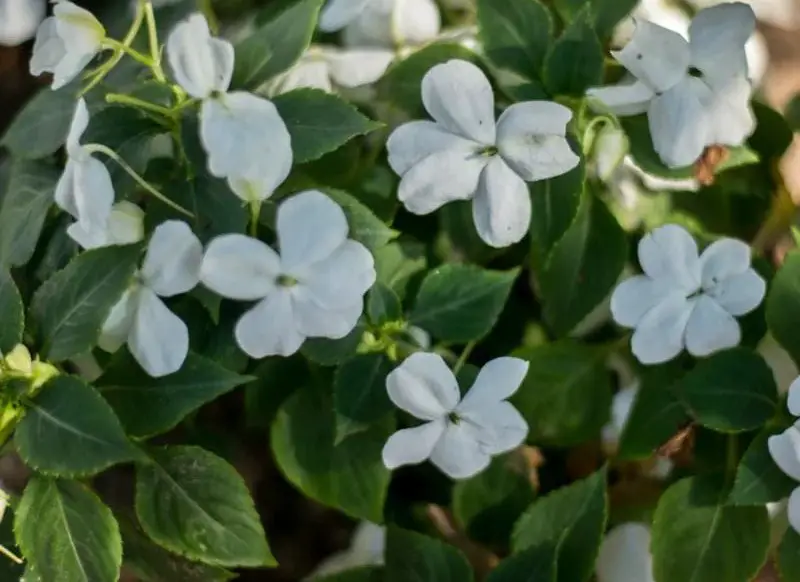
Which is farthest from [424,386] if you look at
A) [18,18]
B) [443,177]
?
[18,18]

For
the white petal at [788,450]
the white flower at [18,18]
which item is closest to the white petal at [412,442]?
the white petal at [788,450]

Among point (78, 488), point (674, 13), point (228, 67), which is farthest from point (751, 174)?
point (78, 488)

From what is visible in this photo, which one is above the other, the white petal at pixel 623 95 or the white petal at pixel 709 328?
the white petal at pixel 623 95

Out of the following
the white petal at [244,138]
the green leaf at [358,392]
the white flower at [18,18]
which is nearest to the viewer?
the white petal at [244,138]

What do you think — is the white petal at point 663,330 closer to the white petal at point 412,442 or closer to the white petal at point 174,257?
the white petal at point 412,442

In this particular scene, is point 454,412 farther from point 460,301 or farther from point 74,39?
point 74,39
